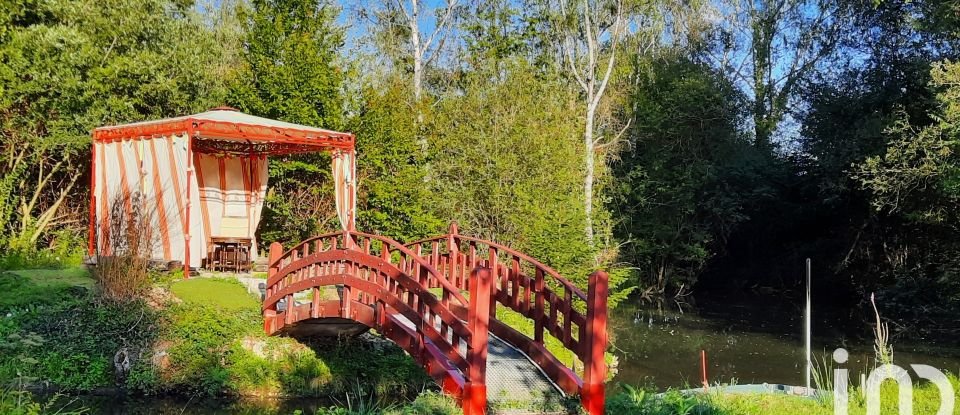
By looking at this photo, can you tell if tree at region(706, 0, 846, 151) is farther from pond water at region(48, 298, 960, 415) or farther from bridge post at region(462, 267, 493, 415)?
bridge post at region(462, 267, 493, 415)

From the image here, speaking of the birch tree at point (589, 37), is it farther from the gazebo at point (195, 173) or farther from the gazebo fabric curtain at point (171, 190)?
the gazebo fabric curtain at point (171, 190)

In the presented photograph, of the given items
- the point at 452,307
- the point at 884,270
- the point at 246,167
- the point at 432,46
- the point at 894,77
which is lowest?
the point at 884,270

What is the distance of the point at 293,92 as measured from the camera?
1255 centimetres

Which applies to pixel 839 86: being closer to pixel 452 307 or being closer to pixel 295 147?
pixel 295 147

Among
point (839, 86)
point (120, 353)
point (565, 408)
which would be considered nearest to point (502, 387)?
point (565, 408)

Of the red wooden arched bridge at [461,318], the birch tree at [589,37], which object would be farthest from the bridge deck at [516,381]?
the birch tree at [589,37]

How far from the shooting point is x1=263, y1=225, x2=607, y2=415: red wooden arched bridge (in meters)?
5.63

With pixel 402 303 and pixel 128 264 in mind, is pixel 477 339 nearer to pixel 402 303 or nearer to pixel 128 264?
pixel 402 303

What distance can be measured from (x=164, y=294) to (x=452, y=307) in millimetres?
4011

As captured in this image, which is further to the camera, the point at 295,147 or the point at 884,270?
the point at 884,270

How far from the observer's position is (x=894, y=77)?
1571cm

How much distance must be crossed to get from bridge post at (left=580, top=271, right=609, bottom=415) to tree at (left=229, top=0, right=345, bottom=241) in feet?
26.1

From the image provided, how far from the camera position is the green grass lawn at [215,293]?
8.48 meters

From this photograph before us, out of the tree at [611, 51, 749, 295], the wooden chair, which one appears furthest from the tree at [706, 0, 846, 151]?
the wooden chair
